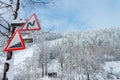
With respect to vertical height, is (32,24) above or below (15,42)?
above

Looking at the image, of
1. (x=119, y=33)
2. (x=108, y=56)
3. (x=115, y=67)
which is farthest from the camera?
(x=119, y=33)

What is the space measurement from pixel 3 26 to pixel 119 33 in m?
121

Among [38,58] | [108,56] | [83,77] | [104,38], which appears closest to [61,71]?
[83,77]

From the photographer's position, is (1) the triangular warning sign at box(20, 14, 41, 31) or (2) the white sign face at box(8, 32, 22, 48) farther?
(1) the triangular warning sign at box(20, 14, 41, 31)

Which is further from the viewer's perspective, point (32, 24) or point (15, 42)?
point (32, 24)

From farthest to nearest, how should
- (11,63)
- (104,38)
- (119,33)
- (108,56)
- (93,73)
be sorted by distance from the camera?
(119,33)
(104,38)
(108,56)
(93,73)
(11,63)

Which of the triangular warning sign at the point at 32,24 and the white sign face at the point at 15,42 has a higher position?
the triangular warning sign at the point at 32,24

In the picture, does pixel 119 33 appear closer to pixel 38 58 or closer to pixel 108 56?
pixel 108 56

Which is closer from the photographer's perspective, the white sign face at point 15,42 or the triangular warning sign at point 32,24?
the white sign face at point 15,42

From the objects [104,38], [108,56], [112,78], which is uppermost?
[104,38]

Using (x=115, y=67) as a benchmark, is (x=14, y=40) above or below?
above

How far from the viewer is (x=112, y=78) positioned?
5588cm

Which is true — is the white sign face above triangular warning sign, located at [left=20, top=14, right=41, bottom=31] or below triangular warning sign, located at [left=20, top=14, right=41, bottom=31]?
below

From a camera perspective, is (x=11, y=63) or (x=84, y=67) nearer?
(x=11, y=63)
